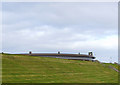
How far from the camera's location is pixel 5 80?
3456 centimetres

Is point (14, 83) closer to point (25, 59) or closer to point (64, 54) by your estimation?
point (25, 59)

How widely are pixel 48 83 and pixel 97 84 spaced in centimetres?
771

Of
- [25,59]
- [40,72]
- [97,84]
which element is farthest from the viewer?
[25,59]

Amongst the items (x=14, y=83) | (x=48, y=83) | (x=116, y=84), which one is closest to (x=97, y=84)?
(x=116, y=84)

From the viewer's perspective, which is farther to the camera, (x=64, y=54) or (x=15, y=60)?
(x=64, y=54)

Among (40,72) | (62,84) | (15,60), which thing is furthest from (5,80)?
(15,60)

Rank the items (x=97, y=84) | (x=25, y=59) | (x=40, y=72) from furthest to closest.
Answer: (x=25, y=59)
(x=40, y=72)
(x=97, y=84)

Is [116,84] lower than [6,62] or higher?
lower

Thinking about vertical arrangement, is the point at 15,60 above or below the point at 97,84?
above

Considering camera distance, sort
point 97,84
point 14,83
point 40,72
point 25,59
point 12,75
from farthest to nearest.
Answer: point 25,59 → point 40,72 → point 12,75 → point 97,84 → point 14,83

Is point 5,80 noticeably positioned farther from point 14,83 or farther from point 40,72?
point 40,72

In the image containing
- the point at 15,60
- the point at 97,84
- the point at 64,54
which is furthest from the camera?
the point at 64,54

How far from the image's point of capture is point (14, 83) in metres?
32.6

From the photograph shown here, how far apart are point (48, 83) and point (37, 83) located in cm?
166
